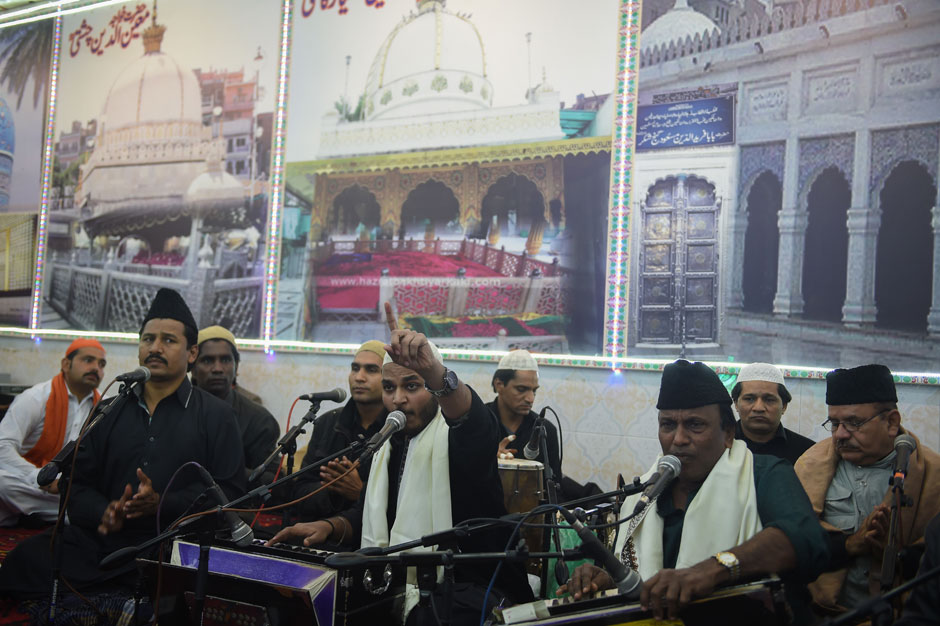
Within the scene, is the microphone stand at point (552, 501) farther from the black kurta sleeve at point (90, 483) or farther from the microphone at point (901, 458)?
the black kurta sleeve at point (90, 483)

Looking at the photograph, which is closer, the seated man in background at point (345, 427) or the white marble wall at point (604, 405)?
the seated man in background at point (345, 427)

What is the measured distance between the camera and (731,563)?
77.8 inches

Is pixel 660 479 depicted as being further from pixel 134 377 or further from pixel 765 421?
pixel 765 421

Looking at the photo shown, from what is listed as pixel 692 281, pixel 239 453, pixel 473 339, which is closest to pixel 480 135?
pixel 473 339

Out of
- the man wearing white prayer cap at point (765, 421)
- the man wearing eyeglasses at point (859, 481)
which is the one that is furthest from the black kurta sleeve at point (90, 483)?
the man wearing white prayer cap at point (765, 421)

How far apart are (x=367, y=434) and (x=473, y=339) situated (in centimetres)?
219

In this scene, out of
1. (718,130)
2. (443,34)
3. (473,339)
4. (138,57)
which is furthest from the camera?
(138,57)

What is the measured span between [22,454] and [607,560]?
174 inches

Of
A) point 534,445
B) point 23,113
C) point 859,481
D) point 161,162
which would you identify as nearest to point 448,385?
point 534,445

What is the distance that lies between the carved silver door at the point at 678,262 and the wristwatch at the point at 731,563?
3.55 metres

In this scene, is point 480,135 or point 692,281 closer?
point 692,281

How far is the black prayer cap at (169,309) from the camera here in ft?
11.6

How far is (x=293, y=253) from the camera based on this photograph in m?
6.88

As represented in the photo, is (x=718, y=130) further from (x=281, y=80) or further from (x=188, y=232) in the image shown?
(x=188, y=232)
